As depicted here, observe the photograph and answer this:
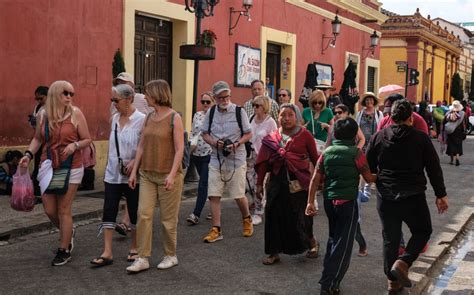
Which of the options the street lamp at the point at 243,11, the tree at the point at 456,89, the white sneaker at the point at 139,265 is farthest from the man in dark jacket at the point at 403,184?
the tree at the point at 456,89

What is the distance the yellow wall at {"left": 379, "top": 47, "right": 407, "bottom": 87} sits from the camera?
120 ft

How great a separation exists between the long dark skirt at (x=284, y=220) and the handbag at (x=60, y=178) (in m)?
1.84

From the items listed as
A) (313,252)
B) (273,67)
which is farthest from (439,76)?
(313,252)

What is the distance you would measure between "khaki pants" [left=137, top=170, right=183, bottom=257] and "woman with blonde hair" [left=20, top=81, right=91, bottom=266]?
67cm

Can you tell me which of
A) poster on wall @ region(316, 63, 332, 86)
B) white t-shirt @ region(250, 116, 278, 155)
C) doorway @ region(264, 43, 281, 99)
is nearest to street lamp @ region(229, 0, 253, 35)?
doorway @ region(264, 43, 281, 99)

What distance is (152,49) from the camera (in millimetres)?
13305

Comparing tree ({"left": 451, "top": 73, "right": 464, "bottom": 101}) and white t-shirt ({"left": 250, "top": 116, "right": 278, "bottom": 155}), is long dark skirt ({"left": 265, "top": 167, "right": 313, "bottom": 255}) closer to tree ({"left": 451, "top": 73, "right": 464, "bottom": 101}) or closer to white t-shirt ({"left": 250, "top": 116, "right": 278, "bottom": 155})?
white t-shirt ({"left": 250, "top": 116, "right": 278, "bottom": 155})

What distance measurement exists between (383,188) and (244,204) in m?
2.35

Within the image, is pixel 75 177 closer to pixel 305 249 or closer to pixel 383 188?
pixel 305 249

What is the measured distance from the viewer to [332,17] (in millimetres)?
20828

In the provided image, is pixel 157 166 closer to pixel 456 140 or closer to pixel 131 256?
pixel 131 256

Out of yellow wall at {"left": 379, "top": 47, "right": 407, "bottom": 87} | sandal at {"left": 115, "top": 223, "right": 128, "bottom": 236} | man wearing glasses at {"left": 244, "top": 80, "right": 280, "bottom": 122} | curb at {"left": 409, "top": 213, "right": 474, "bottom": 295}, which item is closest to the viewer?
curb at {"left": 409, "top": 213, "right": 474, "bottom": 295}

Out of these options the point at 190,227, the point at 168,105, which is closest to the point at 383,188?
the point at 168,105

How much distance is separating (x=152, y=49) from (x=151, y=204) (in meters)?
8.10
